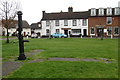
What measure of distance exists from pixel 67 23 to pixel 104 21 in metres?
11.5

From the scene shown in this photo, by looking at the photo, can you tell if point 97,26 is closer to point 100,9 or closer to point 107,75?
point 100,9

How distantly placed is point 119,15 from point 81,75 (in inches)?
1878

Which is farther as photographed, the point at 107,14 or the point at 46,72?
the point at 107,14

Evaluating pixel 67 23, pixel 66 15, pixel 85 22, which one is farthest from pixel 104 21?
pixel 66 15

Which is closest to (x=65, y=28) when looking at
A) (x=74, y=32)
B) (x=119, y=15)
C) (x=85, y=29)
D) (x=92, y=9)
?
(x=74, y=32)

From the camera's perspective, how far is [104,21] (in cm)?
5147

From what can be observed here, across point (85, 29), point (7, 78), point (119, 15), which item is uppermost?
point (119, 15)

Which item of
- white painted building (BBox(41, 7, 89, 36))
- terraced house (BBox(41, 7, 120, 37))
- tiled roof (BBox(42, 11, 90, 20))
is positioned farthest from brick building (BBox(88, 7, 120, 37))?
tiled roof (BBox(42, 11, 90, 20))

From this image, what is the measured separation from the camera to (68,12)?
5816 centimetres

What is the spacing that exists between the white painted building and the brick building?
207cm

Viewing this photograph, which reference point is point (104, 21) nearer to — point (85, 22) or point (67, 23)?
point (85, 22)

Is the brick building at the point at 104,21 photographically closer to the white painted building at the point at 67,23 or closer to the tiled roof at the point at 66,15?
the white painted building at the point at 67,23

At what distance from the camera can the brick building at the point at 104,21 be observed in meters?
50.5

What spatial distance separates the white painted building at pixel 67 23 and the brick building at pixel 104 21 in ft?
6.79
